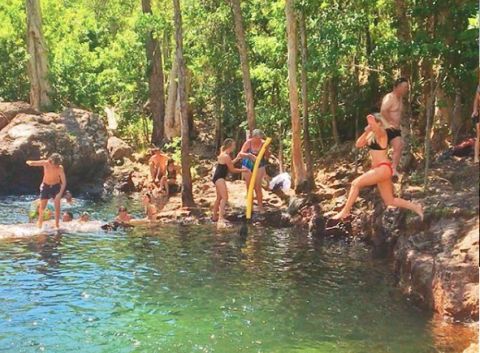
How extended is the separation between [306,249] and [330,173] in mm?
6354

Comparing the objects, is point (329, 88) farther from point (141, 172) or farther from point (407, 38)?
point (141, 172)

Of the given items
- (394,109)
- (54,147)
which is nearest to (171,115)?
(54,147)

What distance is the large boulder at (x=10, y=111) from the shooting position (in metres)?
23.1

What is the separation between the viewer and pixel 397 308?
9016 millimetres

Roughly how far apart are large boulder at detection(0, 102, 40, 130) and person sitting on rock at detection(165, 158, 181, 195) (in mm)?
6009

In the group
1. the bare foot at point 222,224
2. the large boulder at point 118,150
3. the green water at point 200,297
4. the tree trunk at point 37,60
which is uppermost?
the tree trunk at point 37,60

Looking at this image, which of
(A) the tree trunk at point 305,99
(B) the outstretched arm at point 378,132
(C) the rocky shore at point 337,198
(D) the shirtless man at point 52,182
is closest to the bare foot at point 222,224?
(C) the rocky shore at point 337,198

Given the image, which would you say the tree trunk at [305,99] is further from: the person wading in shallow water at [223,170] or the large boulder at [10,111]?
the large boulder at [10,111]

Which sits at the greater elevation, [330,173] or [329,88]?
[329,88]

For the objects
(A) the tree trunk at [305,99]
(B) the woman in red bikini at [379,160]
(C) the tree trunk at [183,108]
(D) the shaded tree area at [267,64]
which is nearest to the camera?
(B) the woman in red bikini at [379,160]

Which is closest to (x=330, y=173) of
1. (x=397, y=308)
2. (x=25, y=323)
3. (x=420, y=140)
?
(x=420, y=140)

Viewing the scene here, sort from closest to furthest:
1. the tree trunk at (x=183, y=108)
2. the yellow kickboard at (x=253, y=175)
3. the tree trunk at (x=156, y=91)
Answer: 1. the yellow kickboard at (x=253, y=175)
2. the tree trunk at (x=183, y=108)
3. the tree trunk at (x=156, y=91)

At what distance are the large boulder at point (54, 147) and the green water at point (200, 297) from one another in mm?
8470

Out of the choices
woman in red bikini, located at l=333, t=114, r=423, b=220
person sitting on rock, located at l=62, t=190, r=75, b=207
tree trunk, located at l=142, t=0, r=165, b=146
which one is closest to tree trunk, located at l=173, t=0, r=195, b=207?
person sitting on rock, located at l=62, t=190, r=75, b=207
